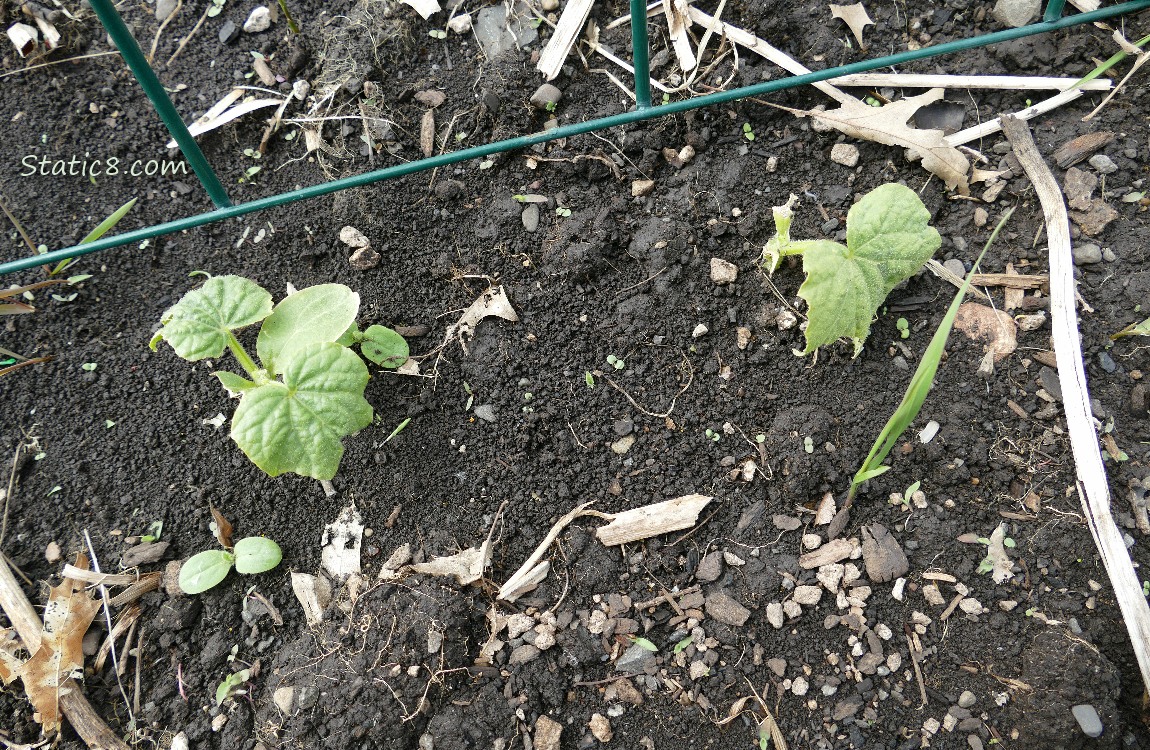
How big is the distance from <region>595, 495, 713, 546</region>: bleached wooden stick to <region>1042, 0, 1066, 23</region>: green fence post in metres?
1.39

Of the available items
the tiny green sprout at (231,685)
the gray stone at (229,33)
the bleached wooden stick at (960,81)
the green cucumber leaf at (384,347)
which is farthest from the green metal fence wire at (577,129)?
the tiny green sprout at (231,685)

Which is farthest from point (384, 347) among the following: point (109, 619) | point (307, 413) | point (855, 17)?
point (855, 17)

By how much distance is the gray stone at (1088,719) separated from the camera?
127 cm

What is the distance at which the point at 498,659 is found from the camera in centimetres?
145

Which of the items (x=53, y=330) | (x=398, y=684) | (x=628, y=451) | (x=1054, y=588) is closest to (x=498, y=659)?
(x=398, y=684)

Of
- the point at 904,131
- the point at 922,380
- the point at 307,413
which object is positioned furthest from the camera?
the point at 904,131

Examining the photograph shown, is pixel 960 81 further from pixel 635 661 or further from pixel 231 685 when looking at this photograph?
pixel 231 685

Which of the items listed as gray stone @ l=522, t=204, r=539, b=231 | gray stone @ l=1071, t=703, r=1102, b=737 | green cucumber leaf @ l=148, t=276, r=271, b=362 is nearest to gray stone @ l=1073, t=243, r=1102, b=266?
gray stone @ l=1071, t=703, r=1102, b=737

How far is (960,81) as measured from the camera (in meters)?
1.78

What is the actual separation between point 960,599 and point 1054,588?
176mm

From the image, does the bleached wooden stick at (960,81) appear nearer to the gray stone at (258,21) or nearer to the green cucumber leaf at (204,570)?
the gray stone at (258,21)

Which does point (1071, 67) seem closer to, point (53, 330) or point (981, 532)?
point (981, 532)

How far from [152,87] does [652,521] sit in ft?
4.38

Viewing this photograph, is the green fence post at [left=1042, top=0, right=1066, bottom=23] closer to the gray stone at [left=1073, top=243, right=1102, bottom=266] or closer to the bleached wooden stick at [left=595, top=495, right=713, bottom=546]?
the gray stone at [left=1073, top=243, right=1102, bottom=266]
